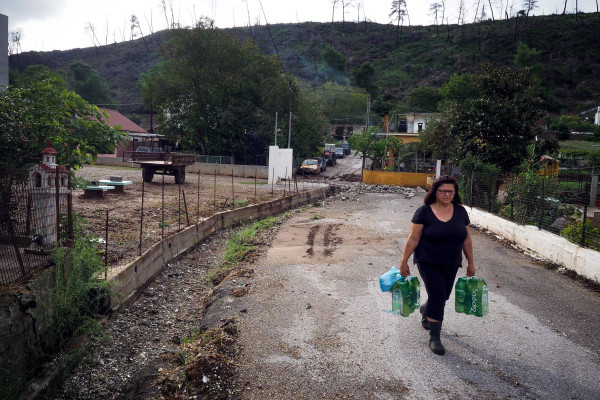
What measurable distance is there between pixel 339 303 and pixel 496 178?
9.31 m

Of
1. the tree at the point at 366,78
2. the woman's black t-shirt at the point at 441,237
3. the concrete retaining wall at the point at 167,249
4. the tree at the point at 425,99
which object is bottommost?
the concrete retaining wall at the point at 167,249

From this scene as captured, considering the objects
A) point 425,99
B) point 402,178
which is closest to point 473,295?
point 402,178

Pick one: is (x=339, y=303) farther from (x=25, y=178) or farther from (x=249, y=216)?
(x=249, y=216)

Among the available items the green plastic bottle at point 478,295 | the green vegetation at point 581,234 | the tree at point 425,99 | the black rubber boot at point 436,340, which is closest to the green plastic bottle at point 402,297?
the black rubber boot at point 436,340

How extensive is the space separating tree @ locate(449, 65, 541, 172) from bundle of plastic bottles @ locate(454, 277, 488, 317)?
15.2 meters

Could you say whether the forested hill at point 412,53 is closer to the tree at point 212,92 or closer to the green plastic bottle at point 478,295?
the tree at point 212,92

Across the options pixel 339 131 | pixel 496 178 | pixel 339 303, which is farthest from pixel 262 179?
pixel 339 131

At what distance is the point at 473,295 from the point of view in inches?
188

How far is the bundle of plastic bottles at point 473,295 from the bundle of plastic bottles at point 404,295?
434mm

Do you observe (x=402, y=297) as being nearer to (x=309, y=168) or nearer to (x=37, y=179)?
(x=37, y=179)

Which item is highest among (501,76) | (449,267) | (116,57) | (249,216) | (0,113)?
(116,57)

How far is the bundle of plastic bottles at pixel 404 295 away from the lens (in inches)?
187

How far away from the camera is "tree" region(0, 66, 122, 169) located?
6180 millimetres

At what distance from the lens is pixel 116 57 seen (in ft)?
431
